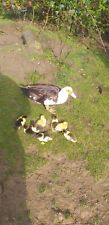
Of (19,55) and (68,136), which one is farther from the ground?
(19,55)

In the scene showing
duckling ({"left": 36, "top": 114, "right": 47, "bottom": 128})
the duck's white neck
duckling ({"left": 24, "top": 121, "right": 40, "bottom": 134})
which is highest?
the duck's white neck

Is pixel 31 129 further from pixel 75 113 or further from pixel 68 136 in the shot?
pixel 75 113

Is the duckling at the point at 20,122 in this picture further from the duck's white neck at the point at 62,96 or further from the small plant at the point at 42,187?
the small plant at the point at 42,187

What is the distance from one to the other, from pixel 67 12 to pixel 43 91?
1.70m

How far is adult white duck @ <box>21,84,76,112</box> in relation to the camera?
643cm

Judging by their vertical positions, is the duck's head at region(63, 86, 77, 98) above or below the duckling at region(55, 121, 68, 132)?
above

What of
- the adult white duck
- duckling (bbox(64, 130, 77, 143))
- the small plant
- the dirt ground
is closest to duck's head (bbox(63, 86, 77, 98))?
the adult white duck

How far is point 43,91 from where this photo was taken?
256 inches

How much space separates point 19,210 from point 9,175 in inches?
20.4

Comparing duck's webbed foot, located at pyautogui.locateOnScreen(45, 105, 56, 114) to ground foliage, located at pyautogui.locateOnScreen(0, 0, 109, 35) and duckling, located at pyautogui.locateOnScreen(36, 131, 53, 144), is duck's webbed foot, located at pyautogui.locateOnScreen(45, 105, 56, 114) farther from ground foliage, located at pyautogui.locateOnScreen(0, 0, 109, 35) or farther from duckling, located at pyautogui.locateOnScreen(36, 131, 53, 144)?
ground foliage, located at pyautogui.locateOnScreen(0, 0, 109, 35)

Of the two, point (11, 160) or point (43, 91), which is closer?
point (11, 160)

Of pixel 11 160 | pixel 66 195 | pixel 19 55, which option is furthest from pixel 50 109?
pixel 66 195

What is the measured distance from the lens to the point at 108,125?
6.36 m

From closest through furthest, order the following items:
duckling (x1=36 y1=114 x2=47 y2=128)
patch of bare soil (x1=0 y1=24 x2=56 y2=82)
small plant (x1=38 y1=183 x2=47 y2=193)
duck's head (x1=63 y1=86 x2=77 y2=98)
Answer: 1. small plant (x1=38 y1=183 x2=47 y2=193)
2. duckling (x1=36 y1=114 x2=47 y2=128)
3. duck's head (x1=63 y1=86 x2=77 y2=98)
4. patch of bare soil (x1=0 y1=24 x2=56 y2=82)
